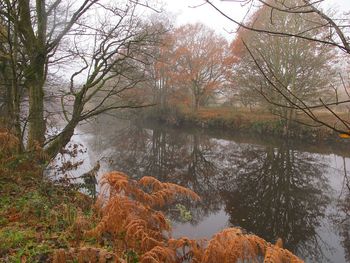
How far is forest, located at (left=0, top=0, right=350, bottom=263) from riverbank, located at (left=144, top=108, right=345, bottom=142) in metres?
0.14

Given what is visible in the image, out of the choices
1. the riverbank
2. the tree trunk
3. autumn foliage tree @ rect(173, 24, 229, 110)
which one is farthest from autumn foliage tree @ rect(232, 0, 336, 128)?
the tree trunk

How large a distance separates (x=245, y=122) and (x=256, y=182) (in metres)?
14.5

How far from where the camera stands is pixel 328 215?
872 centimetres

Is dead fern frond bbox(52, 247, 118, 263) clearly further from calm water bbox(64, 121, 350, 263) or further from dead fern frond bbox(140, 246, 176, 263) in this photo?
calm water bbox(64, 121, 350, 263)

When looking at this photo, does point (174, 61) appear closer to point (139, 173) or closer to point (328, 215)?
point (139, 173)

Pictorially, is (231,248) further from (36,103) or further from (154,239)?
(36,103)

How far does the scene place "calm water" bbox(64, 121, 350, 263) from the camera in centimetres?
759

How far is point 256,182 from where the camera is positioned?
11906 millimetres

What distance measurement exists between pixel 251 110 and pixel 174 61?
29.5 ft

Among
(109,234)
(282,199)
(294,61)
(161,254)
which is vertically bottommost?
(282,199)

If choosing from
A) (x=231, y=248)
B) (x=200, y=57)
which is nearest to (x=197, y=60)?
(x=200, y=57)

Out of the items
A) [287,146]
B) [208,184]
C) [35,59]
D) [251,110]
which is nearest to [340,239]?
[208,184]

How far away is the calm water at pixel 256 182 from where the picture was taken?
24.9 ft

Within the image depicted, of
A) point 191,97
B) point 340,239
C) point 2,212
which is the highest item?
point 191,97
